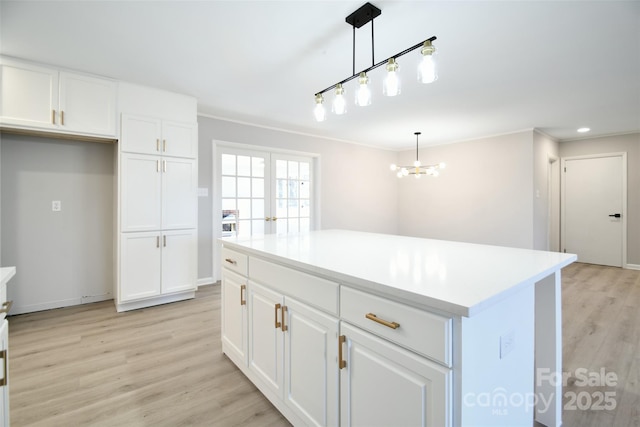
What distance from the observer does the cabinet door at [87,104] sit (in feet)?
9.04

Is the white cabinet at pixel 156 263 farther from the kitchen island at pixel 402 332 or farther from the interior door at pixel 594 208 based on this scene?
the interior door at pixel 594 208

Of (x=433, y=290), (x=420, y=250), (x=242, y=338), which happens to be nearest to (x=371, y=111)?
(x=420, y=250)

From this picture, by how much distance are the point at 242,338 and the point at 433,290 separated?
1.44 meters

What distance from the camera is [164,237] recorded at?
3.31 meters

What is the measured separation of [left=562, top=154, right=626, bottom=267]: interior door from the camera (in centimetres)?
525

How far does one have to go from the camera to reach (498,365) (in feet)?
3.53

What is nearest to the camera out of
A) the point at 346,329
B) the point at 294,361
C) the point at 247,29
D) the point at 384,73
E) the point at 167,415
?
the point at 346,329

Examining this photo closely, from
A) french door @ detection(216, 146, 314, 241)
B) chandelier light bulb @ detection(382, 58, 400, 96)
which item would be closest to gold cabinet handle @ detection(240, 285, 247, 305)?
chandelier light bulb @ detection(382, 58, 400, 96)

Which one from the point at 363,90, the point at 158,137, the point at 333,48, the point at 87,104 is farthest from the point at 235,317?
the point at 87,104

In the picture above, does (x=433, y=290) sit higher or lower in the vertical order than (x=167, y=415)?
higher

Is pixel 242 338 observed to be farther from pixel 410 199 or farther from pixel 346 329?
pixel 410 199

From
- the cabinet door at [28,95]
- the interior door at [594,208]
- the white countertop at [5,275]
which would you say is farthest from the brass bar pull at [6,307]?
the interior door at [594,208]

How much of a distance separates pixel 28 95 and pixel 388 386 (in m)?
3.53

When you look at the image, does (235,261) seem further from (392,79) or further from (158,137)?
(158,137)
